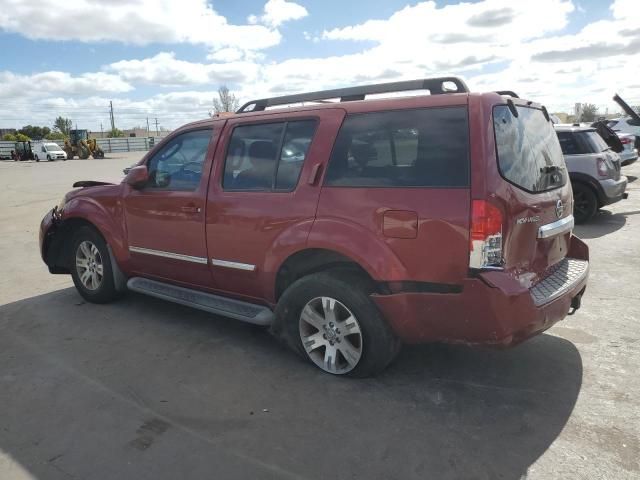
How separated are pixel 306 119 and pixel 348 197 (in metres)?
0.74

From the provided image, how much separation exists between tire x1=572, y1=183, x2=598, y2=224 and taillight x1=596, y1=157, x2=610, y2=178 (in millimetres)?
296

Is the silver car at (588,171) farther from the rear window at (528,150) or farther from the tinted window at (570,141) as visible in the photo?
the rear window at (528,150)

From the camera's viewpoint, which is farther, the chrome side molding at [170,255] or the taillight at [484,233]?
the chrome side molding at [170,255]

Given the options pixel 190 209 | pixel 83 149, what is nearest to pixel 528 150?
pixel 190 209

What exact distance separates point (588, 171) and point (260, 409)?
24.3 ft

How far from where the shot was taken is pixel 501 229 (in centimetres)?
286

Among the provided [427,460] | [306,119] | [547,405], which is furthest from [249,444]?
[306,119]

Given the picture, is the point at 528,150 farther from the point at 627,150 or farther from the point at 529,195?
the point at 627,150

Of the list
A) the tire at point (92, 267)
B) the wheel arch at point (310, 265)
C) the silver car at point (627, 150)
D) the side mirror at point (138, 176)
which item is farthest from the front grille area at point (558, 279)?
the silver car at point (627, 150)

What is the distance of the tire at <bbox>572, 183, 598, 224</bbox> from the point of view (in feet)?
27.9

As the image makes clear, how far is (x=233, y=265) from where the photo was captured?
396cm

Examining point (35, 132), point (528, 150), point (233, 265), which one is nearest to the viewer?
point (528, 150)

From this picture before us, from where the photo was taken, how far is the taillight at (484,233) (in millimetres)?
2828

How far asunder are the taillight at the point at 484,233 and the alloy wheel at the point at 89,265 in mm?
3755
